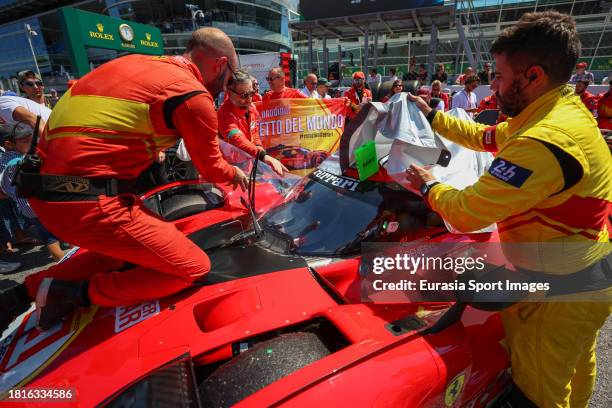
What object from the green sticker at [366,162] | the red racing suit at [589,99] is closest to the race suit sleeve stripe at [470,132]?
the green sticker at [366,162]

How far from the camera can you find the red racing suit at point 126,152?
1531mm

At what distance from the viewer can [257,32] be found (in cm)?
4041

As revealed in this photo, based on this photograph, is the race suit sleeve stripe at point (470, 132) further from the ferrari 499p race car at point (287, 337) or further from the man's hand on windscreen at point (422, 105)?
the ferrari 499p race car at point (287, 337)

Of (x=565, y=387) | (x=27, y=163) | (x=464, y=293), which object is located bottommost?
(x=565, y=387)

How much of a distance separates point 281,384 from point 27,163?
148 centimetres

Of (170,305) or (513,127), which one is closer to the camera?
(513,127)

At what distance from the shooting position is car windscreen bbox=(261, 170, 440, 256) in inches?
74.5

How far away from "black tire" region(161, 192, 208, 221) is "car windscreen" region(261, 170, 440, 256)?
85 cm

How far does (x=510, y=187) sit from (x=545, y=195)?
122mm

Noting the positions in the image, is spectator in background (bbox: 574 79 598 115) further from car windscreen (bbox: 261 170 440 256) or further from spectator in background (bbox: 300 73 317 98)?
car windscreen (bbox: 261 170 440 256)

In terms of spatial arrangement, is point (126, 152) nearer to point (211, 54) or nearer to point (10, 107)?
point (211, 54)

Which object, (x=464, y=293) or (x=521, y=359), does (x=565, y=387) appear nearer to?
(x=521, y=359)

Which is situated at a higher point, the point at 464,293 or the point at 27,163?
the point at 27,163

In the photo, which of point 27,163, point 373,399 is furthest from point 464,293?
point 27,163
